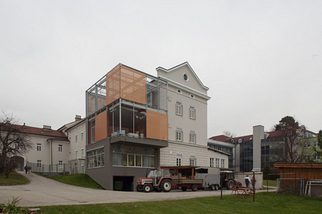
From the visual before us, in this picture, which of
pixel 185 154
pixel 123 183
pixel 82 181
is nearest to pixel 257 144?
pixel 185 154

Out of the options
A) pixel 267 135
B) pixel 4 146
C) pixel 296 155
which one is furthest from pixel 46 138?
pixel 267 135

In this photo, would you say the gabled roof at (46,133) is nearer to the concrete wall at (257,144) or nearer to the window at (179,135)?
the window at (179,135)

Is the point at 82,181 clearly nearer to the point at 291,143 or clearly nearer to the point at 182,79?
the point at 182,79

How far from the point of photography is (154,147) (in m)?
33.0

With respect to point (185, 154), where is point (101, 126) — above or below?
above

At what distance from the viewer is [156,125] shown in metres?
32.3

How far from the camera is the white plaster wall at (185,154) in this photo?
34250 millimetres

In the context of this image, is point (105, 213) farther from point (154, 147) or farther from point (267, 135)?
point (267, 135)

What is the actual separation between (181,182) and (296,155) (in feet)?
119

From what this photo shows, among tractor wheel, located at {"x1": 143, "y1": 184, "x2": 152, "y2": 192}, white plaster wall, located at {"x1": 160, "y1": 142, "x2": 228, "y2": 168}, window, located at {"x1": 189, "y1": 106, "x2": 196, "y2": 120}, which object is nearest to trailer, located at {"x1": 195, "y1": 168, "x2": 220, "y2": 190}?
white plaster wall, located at {"x1": 160, "y1": 142, "x2": 228, "y2": 168}

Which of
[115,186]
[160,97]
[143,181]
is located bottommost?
[115,186]

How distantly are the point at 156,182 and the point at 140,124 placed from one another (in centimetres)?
1056

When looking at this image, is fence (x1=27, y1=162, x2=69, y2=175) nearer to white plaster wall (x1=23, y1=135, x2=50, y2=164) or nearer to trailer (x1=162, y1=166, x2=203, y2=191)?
white plaster wall (x1=23, y1=135, x2=50, y2=164)

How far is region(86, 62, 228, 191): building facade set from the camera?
97.7 feet
